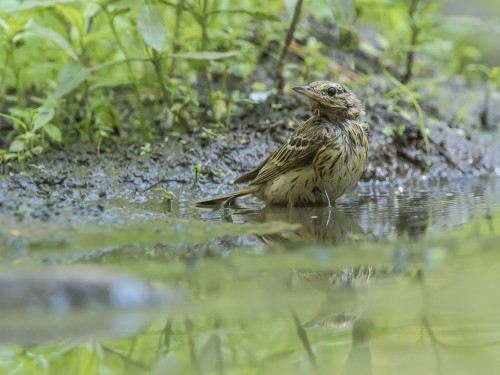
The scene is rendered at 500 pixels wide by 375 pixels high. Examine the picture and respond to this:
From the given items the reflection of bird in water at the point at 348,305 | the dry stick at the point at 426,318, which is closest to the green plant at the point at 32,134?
the reflection of bird in water at the point at 348,305

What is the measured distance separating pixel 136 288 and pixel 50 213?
1251 mm

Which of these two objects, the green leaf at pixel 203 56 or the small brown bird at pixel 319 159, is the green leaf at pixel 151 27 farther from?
the small brown bird at pixel 319 159

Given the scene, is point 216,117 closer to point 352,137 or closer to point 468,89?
point 352,137

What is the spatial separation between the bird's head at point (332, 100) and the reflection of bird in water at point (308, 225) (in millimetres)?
→ 739

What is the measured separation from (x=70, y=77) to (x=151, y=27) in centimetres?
78

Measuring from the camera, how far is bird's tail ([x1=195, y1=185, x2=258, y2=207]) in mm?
5926

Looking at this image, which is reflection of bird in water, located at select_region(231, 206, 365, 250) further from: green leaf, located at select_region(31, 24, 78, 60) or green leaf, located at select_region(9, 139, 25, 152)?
green leaf, located at select_region(31, 24, 78, 60)

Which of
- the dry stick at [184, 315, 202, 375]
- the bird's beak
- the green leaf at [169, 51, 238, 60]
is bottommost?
the dry stick at [184, 315, 202, 375]

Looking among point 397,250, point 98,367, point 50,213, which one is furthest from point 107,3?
point 98,367

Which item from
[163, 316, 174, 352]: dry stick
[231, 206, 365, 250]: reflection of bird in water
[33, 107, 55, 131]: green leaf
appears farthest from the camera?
[33, 107, 55, 131]: green leaf

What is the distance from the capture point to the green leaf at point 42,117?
6.07m

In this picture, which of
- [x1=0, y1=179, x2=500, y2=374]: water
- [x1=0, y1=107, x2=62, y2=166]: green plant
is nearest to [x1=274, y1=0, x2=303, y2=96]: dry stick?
[x1=0, y1=107, x2=62, y2=166]: green plant

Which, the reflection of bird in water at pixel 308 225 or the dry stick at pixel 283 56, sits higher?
the dry stick at pixel 283 56

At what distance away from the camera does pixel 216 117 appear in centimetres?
701
